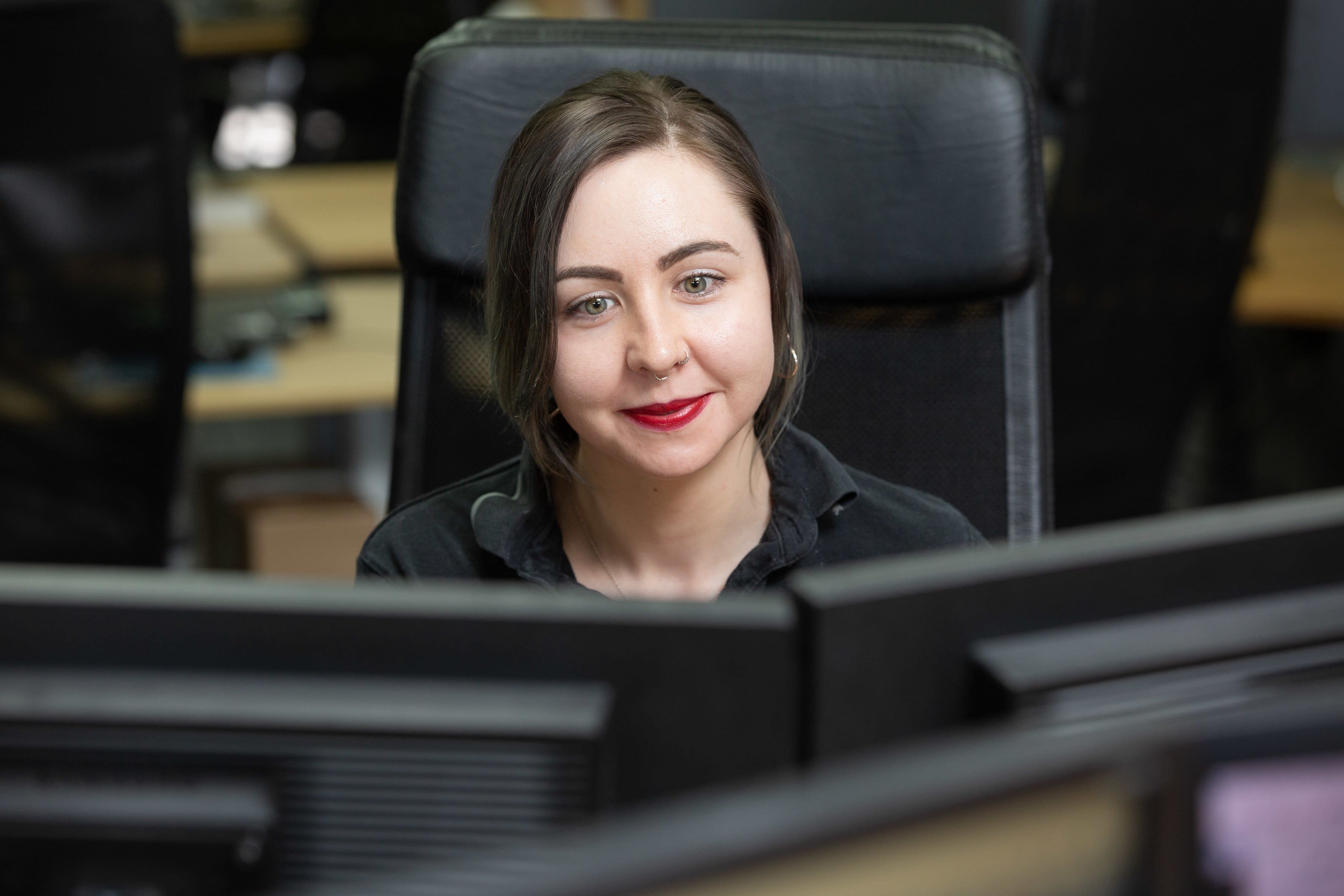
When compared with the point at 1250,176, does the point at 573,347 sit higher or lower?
higher

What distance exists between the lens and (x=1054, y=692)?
56cm

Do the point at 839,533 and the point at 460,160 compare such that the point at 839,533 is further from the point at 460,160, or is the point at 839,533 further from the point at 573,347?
the point at 460,160

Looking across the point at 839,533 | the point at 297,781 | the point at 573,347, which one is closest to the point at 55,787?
the point at 297,781

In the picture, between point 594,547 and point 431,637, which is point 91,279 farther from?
point 431,637

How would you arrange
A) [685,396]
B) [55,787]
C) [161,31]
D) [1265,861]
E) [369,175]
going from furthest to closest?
[369,175]
[161,31]
[685,396]
[55,787]
[1265,861]

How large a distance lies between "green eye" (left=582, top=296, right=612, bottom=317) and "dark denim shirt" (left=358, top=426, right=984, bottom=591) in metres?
0.17

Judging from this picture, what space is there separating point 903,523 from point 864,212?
0.27 m

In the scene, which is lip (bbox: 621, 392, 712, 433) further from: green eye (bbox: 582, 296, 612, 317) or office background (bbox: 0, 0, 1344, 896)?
office background (bbox: 0, 0, 1344, 896)

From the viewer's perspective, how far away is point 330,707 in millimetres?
546

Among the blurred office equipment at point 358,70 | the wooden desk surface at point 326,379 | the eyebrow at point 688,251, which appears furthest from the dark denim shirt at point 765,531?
the blurred office equipment at point 358,70

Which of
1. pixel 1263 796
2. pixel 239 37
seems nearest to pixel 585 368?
pixel 1263 796

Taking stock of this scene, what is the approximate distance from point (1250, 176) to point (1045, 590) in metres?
1.48

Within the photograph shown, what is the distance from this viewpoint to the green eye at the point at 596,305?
1027mm

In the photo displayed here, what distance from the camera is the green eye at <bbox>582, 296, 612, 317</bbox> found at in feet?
3.37
